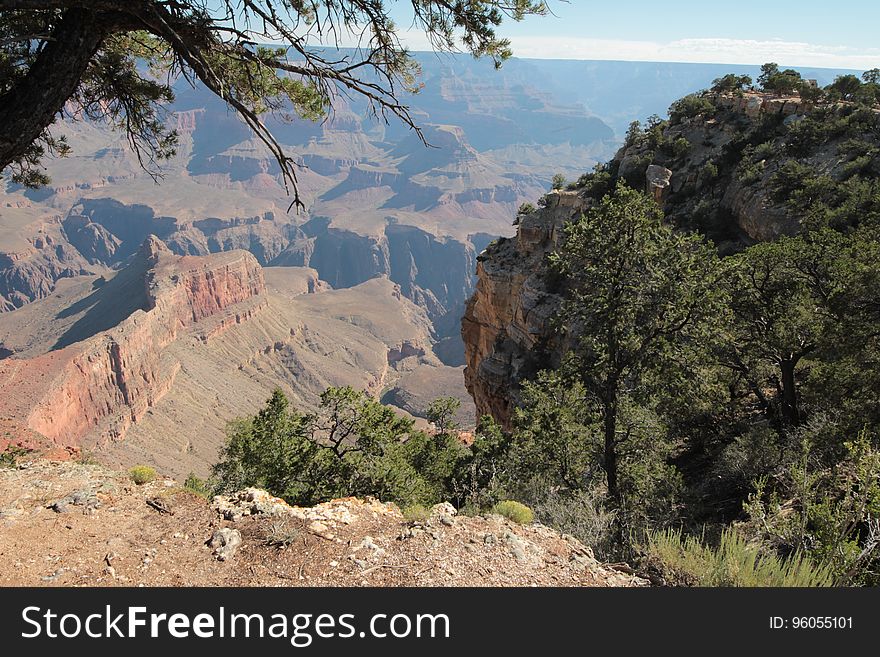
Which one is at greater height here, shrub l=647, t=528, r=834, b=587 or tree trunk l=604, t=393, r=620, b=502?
shrub l=647, t=528, r=834, b=587

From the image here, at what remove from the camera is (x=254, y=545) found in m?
5.63

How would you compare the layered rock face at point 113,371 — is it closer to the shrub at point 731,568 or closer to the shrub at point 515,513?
the shrub at point 515,513

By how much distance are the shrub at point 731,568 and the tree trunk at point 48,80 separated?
8122mm

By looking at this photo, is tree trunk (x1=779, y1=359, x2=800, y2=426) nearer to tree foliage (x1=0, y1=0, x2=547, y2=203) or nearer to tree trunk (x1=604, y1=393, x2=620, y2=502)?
tree trunk (x1=604, y1=393, x2=620, y2=502)

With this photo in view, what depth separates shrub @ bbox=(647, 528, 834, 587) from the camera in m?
4.71

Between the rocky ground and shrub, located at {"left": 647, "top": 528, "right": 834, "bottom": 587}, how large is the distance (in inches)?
18.5

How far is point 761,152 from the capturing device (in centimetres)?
2709

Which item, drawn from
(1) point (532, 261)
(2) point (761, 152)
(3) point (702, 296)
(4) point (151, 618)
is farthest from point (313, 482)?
(2) point (761, 152)

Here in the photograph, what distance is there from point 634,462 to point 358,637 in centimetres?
976

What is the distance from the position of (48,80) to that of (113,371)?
235ft

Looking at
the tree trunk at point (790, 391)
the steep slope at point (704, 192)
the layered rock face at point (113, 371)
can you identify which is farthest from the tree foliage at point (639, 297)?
the layered rock face at point (113, 371)

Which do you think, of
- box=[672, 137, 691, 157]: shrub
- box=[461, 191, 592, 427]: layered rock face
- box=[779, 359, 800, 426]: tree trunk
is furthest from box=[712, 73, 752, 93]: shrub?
box=[779, 359, 800, 426]: tree trunk

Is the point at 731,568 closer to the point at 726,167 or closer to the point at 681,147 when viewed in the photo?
the point at 726,167

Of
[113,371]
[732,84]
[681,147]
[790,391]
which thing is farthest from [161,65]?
[113,371]
